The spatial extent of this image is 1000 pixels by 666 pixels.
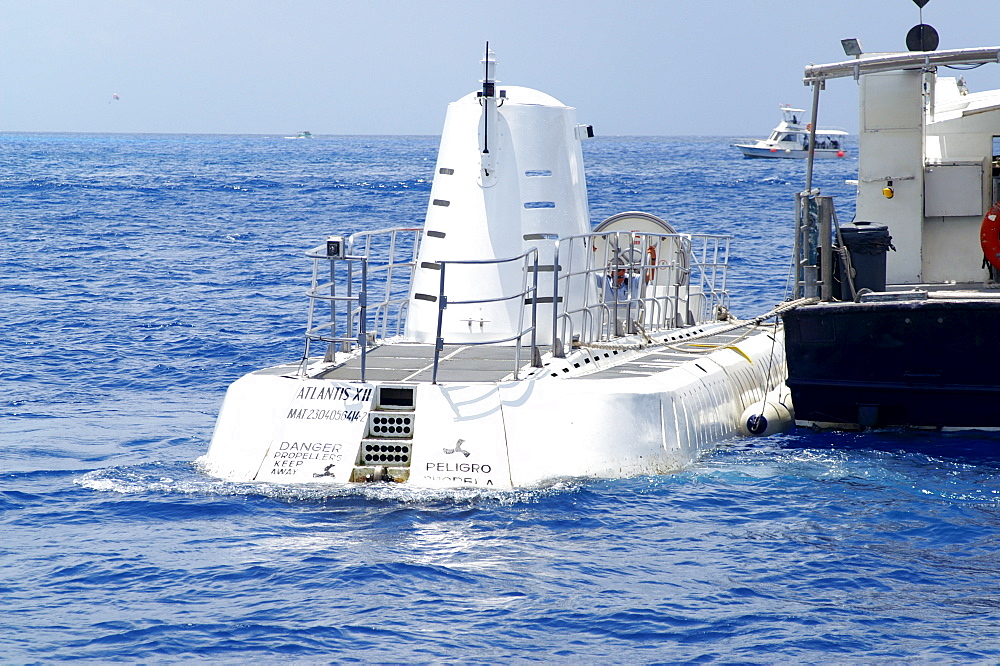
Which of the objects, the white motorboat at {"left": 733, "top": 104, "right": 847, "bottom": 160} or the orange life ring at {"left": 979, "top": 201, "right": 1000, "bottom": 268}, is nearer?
the orange life ring at {"left": 979, "top": 201, "right": 1000, "bottom": 268}

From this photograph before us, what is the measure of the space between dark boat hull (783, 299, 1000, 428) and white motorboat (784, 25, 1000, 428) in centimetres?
1

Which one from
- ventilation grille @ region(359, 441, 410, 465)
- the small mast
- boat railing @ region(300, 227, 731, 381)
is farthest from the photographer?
the small mast

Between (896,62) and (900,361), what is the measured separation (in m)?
4.11

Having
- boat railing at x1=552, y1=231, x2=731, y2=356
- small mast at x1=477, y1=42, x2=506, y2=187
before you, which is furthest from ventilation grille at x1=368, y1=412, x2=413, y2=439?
small mast at x1=477, y1=42, x2=506, y2=187

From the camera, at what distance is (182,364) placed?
62.6ft

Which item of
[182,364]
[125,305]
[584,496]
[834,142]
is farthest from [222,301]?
[834,142]

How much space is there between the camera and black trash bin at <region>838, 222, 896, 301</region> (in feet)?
44.0

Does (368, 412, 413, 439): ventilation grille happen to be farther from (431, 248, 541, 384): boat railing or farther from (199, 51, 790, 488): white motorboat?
(431, 248, 541, 384): boat railing

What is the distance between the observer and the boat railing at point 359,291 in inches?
434

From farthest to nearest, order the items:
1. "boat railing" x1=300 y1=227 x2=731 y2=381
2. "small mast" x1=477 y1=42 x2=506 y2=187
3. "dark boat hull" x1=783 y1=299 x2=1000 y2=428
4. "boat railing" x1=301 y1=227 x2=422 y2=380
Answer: "small mast" x1=477 y1=42 x2=506 y2=187 → "dark boat hull" x1=783 y1=299 x2=1000 y2=428 → "boat railing" x1=300 y1=227 x2=731 y2=381 → "boat railing" x1=301 y1=227 x2=422 y2=380

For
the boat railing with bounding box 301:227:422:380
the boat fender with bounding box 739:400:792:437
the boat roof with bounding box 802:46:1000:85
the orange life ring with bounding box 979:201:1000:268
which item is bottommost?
the boat fender with bounding box 739:400:792:437

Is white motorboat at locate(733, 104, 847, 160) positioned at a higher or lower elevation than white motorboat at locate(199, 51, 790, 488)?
higher

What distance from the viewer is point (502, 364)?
40.5 ft

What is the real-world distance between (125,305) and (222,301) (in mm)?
2114
